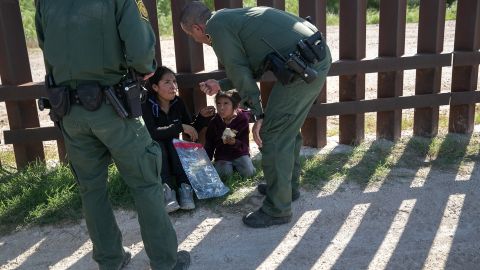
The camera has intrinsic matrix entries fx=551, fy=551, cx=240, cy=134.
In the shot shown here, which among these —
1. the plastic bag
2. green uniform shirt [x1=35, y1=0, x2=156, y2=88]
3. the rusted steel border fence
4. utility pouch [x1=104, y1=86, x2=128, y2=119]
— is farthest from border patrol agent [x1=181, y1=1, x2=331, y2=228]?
the rusted steel border fence

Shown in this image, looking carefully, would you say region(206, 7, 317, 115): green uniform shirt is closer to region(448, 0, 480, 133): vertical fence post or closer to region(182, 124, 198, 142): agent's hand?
region(182, 124, 198, 142): agent's hand

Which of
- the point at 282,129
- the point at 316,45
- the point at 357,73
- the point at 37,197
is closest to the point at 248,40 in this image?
the point at 316,45

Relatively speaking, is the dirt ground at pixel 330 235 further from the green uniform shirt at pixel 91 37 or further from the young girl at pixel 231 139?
the green uniform shirt at pixel 91 37

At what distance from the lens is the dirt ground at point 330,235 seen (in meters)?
3.34

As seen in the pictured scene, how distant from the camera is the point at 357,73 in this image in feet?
15.6

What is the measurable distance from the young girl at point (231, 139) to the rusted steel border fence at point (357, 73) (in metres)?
0.24

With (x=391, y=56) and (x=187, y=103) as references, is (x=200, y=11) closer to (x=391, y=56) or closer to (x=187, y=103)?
(x=187, y=103)

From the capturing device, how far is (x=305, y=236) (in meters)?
3.62

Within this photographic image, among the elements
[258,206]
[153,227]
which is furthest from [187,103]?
[153,227]

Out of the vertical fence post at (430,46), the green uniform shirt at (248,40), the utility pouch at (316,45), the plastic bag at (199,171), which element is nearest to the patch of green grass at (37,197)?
the plastic bag at (199,171)

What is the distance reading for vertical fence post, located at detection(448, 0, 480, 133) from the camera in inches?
194

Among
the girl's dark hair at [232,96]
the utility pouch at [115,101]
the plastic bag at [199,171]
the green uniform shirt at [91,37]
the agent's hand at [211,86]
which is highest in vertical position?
the green uniform shirt at [91,37]

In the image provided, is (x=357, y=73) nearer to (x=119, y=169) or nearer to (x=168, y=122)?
(x=168, y=122)

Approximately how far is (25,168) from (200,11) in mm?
2144
